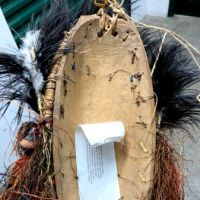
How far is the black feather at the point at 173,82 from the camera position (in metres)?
0.89

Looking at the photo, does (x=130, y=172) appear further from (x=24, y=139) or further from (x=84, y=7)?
(x=84, y=7)

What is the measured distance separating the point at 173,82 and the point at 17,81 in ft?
1.17

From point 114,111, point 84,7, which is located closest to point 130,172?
point 114,111

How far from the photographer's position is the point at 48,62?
74 centimetres

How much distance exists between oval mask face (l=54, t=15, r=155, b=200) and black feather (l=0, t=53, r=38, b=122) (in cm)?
9

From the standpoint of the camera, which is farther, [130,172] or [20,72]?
[130,172]

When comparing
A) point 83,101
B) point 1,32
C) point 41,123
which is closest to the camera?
point 41,123

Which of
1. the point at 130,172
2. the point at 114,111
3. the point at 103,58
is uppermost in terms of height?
the point at 103,58

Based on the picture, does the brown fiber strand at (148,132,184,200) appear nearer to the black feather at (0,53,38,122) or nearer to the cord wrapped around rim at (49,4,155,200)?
the cord wrapped around rim at (49,4,155,200)

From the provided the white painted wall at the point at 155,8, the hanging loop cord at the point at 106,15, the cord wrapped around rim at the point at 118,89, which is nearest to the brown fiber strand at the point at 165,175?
the cord wrapped around rim at the point at 118,89

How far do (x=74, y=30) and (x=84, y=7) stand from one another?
137 millimetres

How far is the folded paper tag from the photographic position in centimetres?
79

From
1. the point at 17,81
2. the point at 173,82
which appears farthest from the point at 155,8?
the point at 17,81

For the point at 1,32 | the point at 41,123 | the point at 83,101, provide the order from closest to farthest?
the point at 41,123 < the point at 83,101 < the point at 1,32
